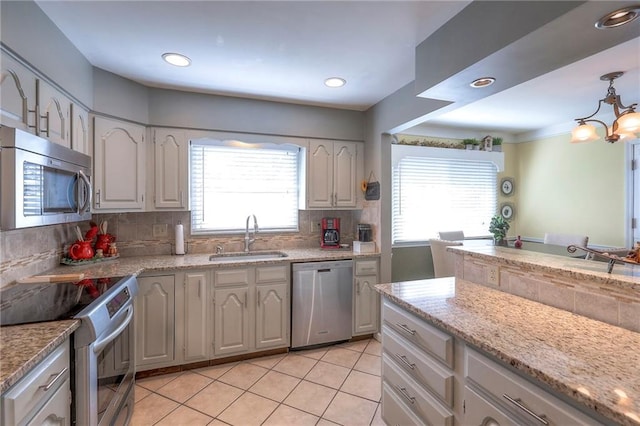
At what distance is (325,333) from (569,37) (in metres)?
2.76

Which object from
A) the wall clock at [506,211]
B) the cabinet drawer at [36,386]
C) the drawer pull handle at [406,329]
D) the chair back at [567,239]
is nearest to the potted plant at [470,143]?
the wall clock at [506,211]

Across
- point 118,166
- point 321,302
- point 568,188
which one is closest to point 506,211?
point 568,188

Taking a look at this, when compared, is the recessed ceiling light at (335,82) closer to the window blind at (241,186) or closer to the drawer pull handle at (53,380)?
the window blind at (241,186)

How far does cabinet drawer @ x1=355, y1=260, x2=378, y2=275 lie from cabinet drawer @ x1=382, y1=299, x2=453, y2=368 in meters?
1.30

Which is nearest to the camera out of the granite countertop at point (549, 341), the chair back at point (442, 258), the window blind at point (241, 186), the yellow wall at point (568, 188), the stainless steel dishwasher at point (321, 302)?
the granite countertop at point (549, 341)

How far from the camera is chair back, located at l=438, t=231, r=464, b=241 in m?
4.11

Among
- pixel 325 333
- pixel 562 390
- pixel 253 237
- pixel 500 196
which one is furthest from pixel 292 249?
pixel 500 196

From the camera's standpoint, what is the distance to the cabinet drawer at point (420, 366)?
1.30m

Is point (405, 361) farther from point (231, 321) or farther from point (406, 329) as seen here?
point (231, 321)

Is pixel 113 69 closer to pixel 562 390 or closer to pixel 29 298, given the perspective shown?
pixel 29 298

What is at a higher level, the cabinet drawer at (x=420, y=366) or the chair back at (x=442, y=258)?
the chair back at (x=442, y=258)

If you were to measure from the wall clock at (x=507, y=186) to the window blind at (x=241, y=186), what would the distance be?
3447 mm

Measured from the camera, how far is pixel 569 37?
127cm

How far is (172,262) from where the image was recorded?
2.60m
